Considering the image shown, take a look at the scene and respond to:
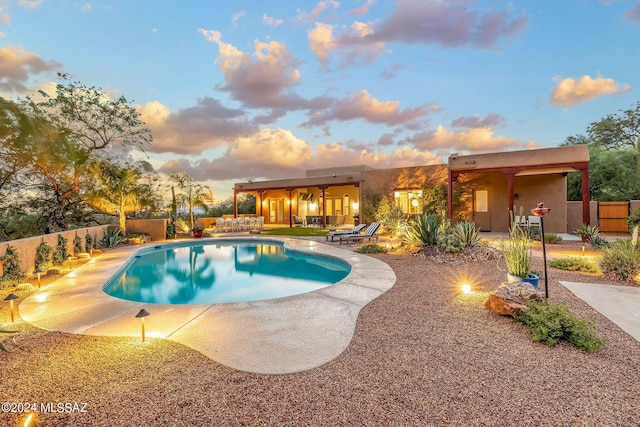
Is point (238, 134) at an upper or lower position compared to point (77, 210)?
upper

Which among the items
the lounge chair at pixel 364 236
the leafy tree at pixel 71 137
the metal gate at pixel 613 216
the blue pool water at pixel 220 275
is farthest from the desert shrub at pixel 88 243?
the metal gate at pixel 613 216

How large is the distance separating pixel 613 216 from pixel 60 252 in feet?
74.4

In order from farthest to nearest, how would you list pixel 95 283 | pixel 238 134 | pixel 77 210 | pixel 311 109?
pixel 238 134
pixel 311 109
pixel 77 210
pixel 95 283

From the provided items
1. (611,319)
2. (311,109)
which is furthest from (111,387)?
(311,109)

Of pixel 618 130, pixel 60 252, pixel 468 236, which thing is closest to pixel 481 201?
pixel 468 236

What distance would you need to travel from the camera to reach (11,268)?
6414mm

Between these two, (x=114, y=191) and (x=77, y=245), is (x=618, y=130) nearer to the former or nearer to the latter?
(x=114, y=191)

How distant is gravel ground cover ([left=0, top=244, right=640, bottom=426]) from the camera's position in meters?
2.11

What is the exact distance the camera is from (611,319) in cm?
391

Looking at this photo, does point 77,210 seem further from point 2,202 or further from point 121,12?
point 121,12

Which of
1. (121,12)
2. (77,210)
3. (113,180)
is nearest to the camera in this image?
(121,12)

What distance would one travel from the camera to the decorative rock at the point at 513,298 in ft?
13.0

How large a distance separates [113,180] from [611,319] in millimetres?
17117

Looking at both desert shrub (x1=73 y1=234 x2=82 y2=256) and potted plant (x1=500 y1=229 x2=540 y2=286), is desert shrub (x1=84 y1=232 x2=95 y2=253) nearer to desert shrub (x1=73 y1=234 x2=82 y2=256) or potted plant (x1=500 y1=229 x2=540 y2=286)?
desert shrub (x1=73 y1=234 x2=82 y2=256)
